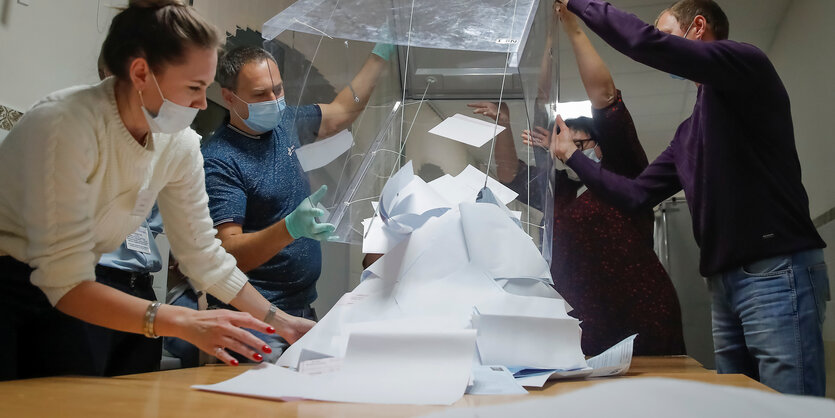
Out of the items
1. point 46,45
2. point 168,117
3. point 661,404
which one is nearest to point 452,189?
point 168,117

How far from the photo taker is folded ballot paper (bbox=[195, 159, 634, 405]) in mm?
595

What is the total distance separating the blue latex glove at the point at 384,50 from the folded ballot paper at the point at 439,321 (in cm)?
20

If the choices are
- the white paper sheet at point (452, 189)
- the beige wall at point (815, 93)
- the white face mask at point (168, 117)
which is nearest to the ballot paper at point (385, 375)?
the white paper sheet at point (452, 189)

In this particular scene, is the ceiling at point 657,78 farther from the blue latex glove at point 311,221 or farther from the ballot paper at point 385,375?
the ballot paper at point 385,375

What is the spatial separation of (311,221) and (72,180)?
36 cm

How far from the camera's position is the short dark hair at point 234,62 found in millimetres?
1318

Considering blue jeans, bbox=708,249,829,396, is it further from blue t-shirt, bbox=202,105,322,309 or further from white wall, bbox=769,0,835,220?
white wall, bbox=769,0,835,220

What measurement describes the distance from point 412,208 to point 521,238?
0.54 ft

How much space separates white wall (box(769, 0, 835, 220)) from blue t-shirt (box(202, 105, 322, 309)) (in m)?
2.05

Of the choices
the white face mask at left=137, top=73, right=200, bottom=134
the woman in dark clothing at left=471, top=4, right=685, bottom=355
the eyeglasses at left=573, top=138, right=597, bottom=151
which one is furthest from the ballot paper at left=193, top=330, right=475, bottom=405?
the eyeglasses at left=573, top=138, right=597, bottom=151

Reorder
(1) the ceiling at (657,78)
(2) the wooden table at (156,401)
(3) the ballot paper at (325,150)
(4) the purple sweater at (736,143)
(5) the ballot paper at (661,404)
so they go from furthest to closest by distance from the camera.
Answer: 1. (1) the ceiling at (657,78)
2. (4) the purple sweater at (736,143)
3. (3) the ballot paper at (325,150)
4. (2) the wooden table at (156,401)
5. (5) the ballot paper at (661,404)

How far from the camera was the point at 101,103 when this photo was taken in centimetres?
78

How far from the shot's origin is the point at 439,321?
2.27ft

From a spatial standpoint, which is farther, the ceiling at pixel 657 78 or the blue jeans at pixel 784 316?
the ceiling at pixel 657 78
